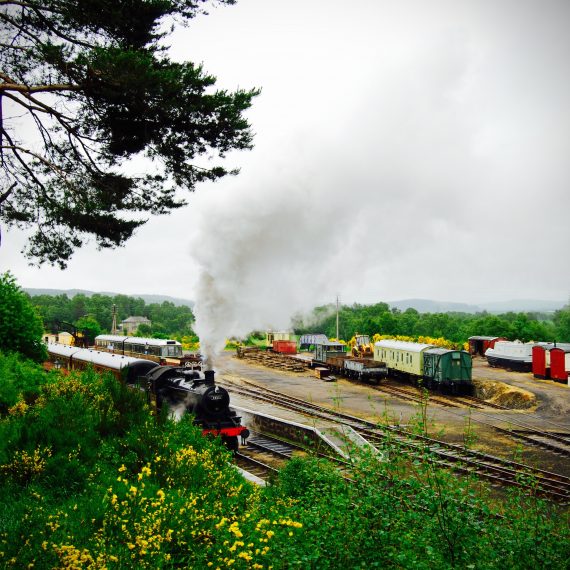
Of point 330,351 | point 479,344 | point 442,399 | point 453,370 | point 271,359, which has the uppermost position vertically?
point 479,344

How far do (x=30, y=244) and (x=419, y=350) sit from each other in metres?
21.7

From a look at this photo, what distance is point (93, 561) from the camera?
4660 mm

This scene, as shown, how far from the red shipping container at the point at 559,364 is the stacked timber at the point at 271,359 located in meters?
16.2

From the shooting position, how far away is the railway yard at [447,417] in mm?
11906

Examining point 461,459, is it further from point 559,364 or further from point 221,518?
point 559,364

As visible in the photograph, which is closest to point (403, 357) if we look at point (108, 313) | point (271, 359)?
point (271, 359)

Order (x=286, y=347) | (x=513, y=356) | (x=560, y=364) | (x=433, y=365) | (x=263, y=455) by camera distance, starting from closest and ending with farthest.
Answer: (x=263, y=455), (x=433, y=365), (x=560, y=364), (x=513, y=356), (x=286, y=347)

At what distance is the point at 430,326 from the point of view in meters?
66.7

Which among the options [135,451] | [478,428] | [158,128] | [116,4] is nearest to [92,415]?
[135,451]

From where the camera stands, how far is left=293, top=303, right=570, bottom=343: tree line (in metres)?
48.9

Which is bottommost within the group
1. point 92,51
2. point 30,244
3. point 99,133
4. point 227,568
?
point 227,568

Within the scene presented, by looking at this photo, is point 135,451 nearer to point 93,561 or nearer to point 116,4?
point 93,561

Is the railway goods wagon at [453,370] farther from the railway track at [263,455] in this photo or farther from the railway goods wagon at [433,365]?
the railway track at [263,455]

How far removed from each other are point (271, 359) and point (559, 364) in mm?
22472
